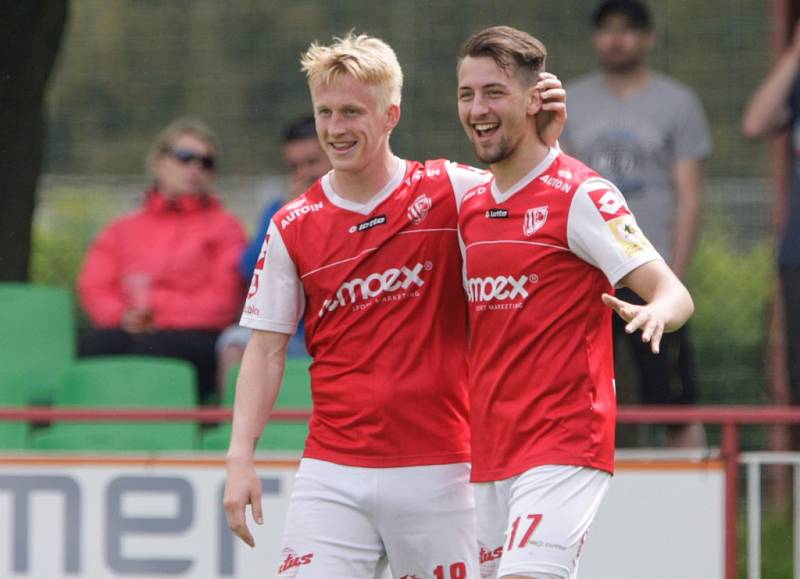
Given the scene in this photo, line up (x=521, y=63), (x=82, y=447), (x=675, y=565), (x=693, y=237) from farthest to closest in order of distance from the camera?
1. (x=693, y=237)
2. (x=82, y=447)
3. (x=675, y=565)
4. (x=521, y=63)

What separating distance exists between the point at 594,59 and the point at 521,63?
18.3 ft

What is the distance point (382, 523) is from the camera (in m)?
4.42

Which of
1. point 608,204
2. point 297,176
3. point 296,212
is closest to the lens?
point 608,204

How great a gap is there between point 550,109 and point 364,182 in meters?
0.61

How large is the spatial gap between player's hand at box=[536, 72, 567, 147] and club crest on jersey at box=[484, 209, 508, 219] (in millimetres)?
234

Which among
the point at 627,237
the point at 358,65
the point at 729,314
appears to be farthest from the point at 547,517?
the point at 729,314

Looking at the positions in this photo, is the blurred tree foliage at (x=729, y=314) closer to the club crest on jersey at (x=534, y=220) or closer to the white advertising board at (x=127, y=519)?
the white advertising board at (x=127, y=519)

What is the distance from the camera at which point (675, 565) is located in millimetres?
5996

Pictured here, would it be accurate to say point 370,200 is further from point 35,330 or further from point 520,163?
point 35,330

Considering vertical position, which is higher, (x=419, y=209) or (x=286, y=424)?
(x=419, y=209)

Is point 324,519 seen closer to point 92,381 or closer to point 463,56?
point 463,56

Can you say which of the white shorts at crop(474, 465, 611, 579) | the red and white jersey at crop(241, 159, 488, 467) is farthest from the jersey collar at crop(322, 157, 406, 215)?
the white shorts at crop(474, 465, 611, 579)

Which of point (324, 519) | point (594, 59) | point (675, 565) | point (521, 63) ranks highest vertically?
point (594, 59)

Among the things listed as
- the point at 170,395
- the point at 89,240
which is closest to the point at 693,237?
the point at 170,395
